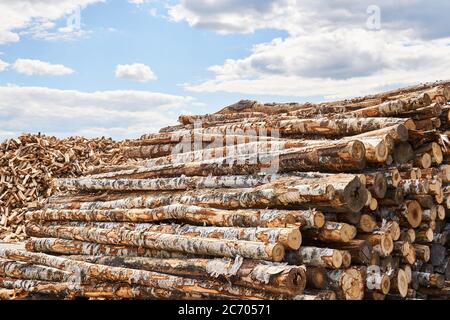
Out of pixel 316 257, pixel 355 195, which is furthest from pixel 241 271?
pixel 355 195

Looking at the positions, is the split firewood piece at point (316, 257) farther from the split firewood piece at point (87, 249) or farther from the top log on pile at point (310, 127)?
the top log on pile at point (310, 127)

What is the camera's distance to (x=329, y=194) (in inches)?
253

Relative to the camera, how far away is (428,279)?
314 inches

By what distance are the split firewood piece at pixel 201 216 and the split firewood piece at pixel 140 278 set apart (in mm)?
877

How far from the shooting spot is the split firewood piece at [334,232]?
656cm

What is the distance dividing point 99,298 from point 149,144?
4.55 meters

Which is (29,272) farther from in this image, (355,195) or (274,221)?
(355,195)

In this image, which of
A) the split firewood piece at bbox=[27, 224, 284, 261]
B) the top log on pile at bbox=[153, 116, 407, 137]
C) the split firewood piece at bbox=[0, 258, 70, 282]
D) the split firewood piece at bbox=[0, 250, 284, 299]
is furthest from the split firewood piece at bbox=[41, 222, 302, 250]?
the top log on pile at bbox=[153, 116, 407, 137]

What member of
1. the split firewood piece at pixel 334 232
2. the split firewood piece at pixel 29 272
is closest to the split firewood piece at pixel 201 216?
the split firewood piece at pixel 334 232

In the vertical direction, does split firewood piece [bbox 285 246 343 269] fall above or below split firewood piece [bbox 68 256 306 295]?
above

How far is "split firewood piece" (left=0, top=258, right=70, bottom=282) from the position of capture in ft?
28.4

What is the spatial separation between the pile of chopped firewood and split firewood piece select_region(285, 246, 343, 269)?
10.4m

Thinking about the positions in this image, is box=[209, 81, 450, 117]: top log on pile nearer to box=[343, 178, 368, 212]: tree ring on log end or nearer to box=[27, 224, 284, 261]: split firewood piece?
box=[343, 178, 368, 212]: tree ring on log end
